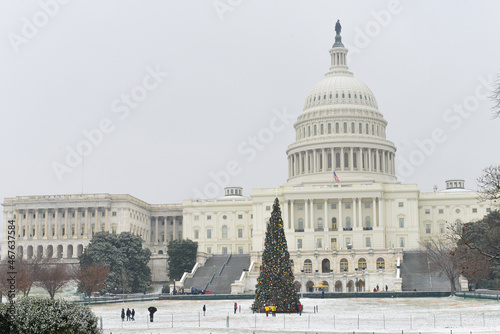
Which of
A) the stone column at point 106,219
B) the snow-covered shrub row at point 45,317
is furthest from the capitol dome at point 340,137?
the snow-covered shrub row at point 45,317

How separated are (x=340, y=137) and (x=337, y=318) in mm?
84308

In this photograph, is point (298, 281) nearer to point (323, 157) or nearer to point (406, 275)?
point (406, 275)

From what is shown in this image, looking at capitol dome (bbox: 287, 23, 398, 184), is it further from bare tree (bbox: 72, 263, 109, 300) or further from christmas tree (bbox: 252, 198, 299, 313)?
christmas tree (bbox: 252, 198, 299, 313)

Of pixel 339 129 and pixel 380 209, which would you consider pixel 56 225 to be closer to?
pixel 339 129

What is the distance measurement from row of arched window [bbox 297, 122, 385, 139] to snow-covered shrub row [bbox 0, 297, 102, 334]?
117979 mm

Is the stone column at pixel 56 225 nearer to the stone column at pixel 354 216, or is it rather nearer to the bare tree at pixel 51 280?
the bare tree at pixel 51 280

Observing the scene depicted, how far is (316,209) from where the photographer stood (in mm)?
130375

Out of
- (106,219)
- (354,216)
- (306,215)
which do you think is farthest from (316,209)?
(106,219)

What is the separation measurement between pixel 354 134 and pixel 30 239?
58.7 m

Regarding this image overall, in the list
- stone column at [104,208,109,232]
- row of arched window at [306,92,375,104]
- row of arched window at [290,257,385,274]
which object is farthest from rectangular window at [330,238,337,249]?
stone column at [104,208,109,232]

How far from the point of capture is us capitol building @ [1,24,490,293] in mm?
127250

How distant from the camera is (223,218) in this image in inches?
5625

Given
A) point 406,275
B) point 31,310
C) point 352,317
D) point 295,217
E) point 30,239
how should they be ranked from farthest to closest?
point 30,239, point 295,217, point 406,275, point 352,317, point 31,310

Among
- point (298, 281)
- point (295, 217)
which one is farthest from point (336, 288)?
point (295, 217)
